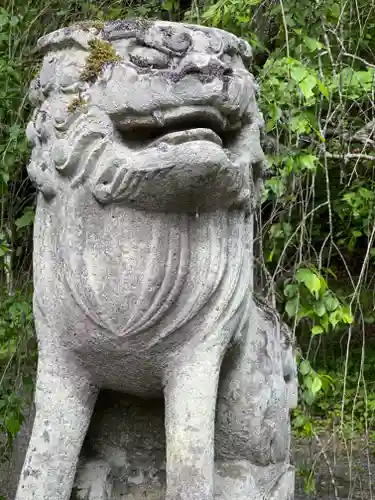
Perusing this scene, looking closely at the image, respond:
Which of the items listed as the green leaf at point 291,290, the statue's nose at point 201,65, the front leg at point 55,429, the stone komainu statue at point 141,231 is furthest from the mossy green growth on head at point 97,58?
the green leaf at point 291,290

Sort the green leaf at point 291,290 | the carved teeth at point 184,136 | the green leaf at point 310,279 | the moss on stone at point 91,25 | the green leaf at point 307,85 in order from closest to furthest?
the carved teeth at point 184,136, the moss on stone at point 91,25, the green leaf at point 307,85, the green leaf at point 310,279, the green leaf at point 291,290

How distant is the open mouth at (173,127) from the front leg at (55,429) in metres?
0.44

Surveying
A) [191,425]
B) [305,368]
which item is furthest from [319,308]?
[191,425]

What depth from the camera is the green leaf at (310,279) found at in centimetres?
239

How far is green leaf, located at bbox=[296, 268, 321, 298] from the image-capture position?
7.86 feet

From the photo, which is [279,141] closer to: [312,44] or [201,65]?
[312,44]

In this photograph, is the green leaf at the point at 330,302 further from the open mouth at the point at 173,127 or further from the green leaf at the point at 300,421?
the open mouth at the point at 173,127

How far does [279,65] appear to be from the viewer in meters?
2.49

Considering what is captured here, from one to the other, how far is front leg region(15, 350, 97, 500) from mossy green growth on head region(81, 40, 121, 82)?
20.7 inches

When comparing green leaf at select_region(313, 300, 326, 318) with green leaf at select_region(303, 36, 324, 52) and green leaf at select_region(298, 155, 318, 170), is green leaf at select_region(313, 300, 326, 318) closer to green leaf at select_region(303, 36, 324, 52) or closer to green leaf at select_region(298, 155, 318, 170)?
green leaf at select_region(298, 155, 318, 170)

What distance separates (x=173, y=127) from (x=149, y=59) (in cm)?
13

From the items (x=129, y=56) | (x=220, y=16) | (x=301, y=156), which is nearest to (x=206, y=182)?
(x=129, y=56)

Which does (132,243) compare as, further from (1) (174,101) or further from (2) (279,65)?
(2) (279,65)

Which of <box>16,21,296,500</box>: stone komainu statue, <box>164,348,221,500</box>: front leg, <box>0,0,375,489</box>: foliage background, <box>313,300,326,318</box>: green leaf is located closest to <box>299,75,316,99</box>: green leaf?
<box>0,0,375,489</box>: foliage background
